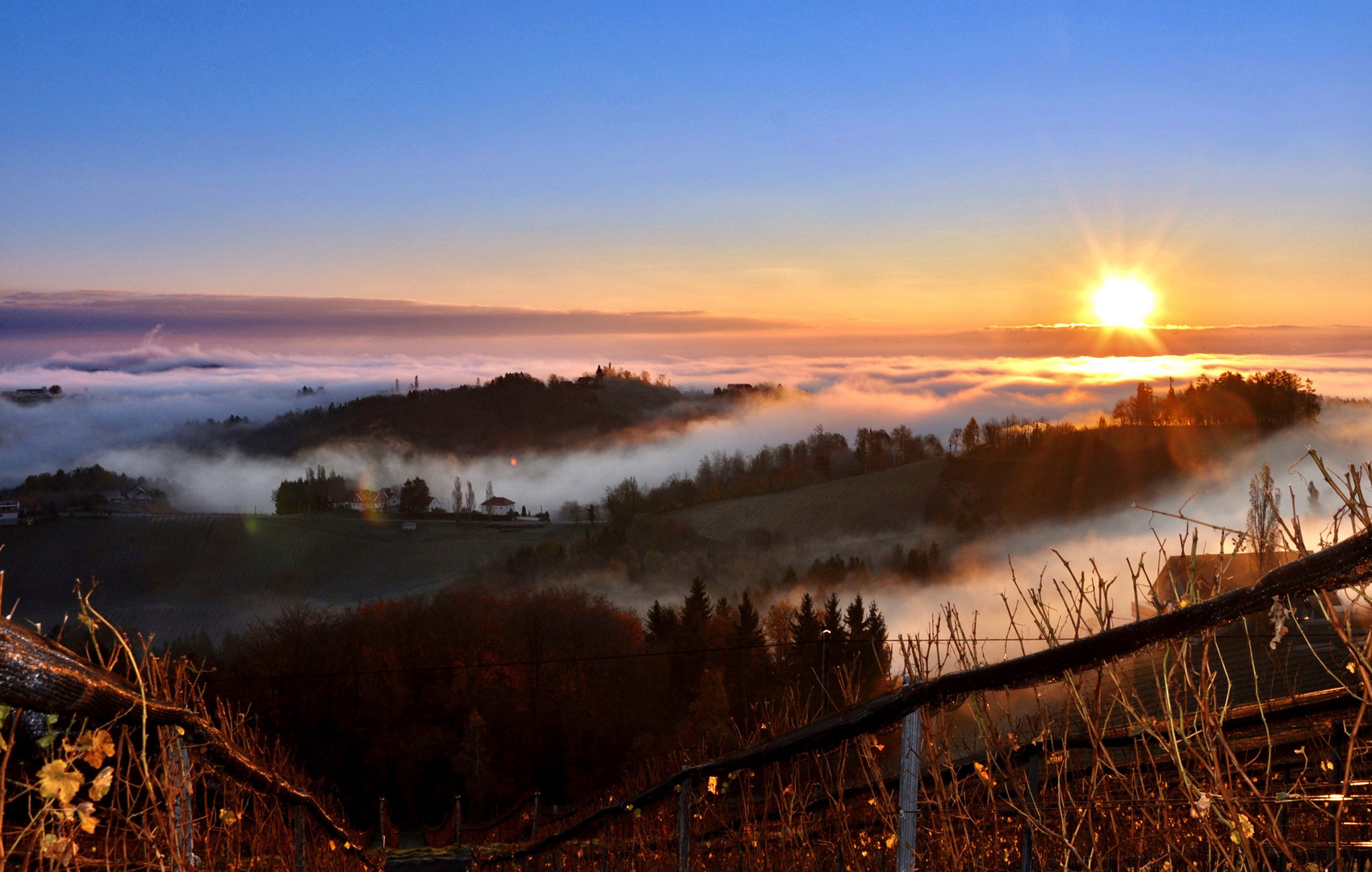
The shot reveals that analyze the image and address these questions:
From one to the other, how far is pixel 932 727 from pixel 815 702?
52856 millimetres

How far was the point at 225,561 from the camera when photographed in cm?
12000

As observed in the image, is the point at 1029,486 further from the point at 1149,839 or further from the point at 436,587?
the point at 1149,839

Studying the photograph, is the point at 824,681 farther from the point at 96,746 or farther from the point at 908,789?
the point at 96,746

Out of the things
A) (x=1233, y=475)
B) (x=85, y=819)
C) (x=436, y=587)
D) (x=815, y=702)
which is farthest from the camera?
(x=1233, y=475)

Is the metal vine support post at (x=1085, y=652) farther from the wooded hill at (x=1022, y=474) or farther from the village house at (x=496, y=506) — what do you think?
the village house at (x=496, y=506)

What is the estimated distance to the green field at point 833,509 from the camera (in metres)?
128

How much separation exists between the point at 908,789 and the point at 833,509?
427 ft

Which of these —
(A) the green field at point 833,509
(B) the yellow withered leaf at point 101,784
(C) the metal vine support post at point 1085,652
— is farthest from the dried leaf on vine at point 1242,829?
(A) the green field at point 833,509

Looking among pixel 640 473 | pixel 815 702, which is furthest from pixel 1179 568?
pixel 640 473

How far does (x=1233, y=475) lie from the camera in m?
117

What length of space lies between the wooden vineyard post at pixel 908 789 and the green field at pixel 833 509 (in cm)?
12186

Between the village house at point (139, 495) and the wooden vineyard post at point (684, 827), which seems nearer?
the wooden vineyard post at point (684, 827)

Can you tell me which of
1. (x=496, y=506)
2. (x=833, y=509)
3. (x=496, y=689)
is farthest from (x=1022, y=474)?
(x=496, y=689)

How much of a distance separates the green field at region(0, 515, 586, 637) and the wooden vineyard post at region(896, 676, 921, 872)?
110397 millimetres
